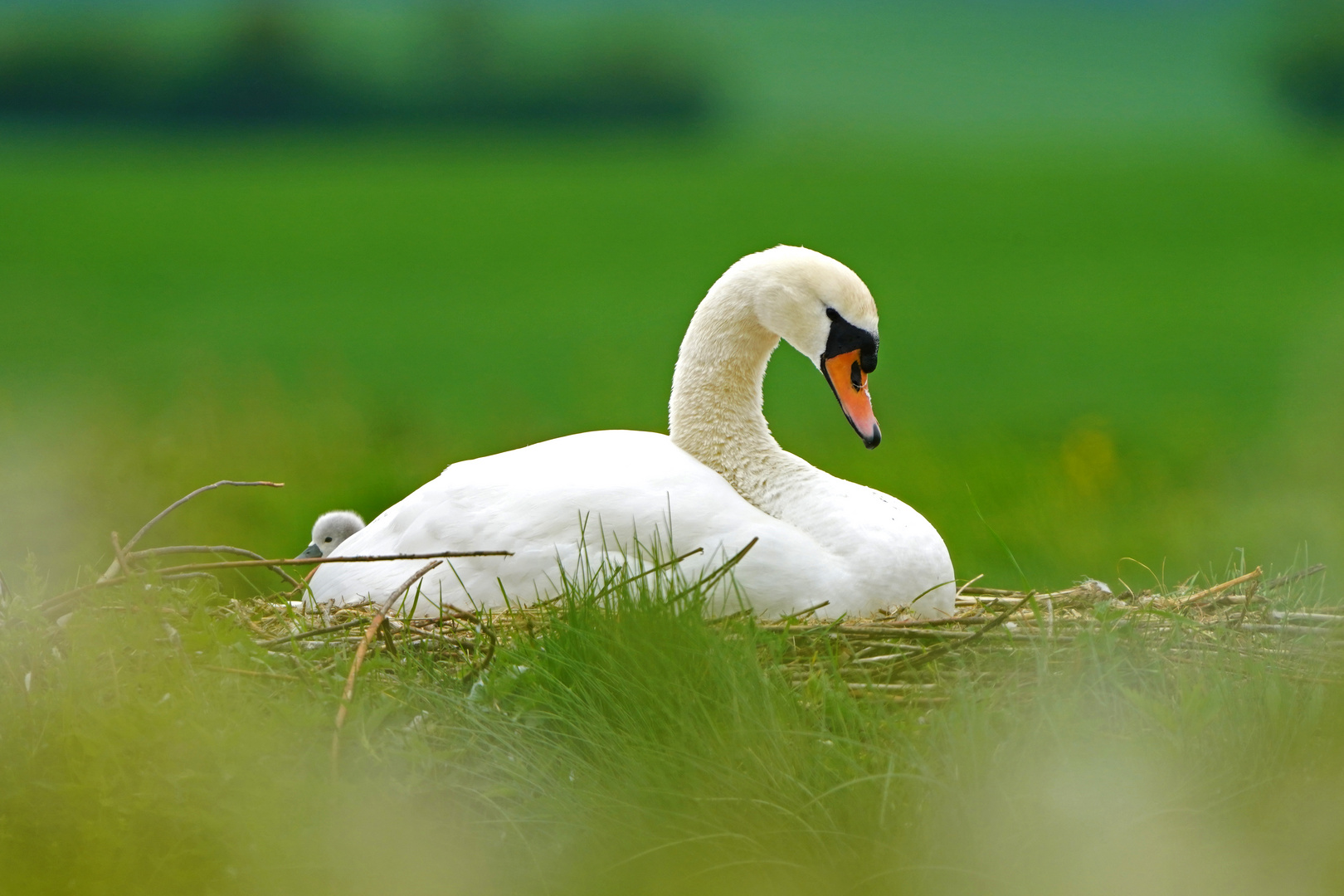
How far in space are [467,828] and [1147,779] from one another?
1.69 meters

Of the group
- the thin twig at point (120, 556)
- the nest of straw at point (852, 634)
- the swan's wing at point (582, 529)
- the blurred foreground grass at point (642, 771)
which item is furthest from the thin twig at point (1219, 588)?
the thin twig at point (120, 556)

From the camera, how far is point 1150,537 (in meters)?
12.4

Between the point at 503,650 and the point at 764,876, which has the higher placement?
the point at 503,650

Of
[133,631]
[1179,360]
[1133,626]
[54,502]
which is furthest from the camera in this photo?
[1179,360]

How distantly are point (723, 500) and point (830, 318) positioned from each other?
1031mm

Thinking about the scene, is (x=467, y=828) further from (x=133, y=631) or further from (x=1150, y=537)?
(x=1150, y=537)

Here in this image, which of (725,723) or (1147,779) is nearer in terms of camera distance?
(1147,779)

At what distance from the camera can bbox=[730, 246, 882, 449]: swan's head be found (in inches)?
219

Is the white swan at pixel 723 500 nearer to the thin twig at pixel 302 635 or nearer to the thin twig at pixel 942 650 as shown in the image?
the thin twig at pixel 302 635

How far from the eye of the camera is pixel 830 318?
5.64 metres

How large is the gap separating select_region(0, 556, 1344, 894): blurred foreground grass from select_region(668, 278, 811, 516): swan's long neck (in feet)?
6.39

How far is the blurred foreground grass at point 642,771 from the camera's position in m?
3.14

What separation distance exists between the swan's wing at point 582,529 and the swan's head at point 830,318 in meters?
0.69

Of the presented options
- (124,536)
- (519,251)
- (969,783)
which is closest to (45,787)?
(969,783)
